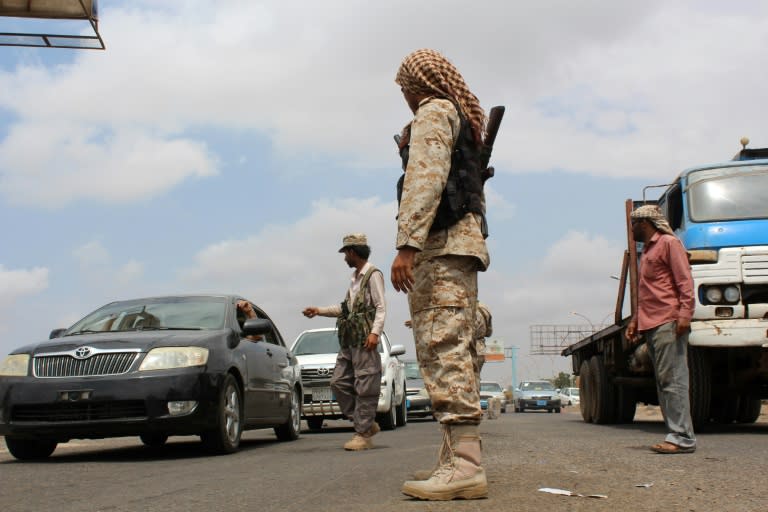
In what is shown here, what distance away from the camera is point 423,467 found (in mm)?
6539

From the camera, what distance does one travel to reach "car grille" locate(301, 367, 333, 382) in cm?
1420

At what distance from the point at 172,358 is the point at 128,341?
0.41 meters

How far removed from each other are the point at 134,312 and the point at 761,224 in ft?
20.7

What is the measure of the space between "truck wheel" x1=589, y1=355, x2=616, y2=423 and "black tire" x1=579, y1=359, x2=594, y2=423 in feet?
1.28

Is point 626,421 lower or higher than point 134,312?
lower

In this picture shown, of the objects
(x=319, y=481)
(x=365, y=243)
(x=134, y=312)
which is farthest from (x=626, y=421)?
(x=319, y=481)

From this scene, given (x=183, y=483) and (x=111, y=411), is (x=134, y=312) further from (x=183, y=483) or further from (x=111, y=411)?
(x=183, y=483)

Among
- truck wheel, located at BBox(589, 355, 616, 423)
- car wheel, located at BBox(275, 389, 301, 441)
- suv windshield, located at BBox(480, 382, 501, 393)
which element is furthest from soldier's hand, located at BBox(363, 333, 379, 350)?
suv windshield, located at BBox(480, 382, 501, 393)

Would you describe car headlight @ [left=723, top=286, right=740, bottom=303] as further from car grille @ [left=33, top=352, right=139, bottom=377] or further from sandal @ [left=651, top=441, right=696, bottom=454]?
car grille @ [left=33, top=352, right=139, bottom=377]

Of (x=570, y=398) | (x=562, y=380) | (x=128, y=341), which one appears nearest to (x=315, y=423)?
(x=128, y=341)

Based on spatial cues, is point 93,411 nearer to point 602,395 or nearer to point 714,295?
point 714,295

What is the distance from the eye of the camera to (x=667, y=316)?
7.74 m

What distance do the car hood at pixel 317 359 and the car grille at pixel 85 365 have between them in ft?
20.8

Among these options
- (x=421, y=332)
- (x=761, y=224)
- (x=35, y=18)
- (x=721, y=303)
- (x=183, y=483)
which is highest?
(x=35, y=18)
